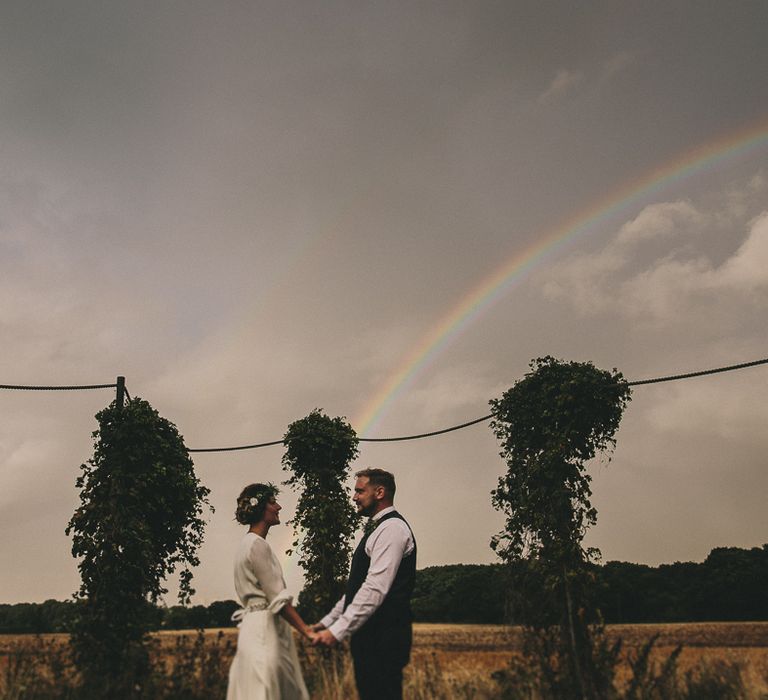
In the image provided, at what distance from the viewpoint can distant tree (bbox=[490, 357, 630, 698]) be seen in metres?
10.4

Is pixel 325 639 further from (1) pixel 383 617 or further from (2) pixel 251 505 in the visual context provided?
(2) pixel 251 505

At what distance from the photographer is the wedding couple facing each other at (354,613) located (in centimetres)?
479

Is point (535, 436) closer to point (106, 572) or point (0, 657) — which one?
point (106, 572)

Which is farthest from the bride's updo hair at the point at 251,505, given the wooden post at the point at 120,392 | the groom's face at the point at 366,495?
the wooden post at the point at 120,392

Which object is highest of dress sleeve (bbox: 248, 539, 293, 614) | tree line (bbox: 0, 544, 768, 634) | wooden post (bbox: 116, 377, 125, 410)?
wooden post (bbox: 116, 377, 125, 410)

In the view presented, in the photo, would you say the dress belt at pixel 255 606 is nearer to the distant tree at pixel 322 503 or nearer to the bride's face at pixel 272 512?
the bride's face at pixel 272 512

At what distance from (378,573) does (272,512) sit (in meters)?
1.33

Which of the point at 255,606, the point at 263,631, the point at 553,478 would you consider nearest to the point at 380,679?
the point at 263,631

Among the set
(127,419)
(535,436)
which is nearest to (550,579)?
(535,436)

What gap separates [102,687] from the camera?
24.3 feet

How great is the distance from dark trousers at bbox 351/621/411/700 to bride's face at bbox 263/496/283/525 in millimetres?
1246

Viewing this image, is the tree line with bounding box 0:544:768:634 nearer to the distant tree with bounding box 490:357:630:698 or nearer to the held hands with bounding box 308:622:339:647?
the distant tree with bounding box 490:357:630:698

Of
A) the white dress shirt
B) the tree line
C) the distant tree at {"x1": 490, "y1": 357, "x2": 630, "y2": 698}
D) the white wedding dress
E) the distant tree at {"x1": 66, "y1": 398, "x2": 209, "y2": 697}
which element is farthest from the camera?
the tree line

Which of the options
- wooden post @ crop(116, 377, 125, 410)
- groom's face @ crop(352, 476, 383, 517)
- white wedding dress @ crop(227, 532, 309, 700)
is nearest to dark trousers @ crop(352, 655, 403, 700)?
white wedding dress @ crop(227, 532, 309, 700)
